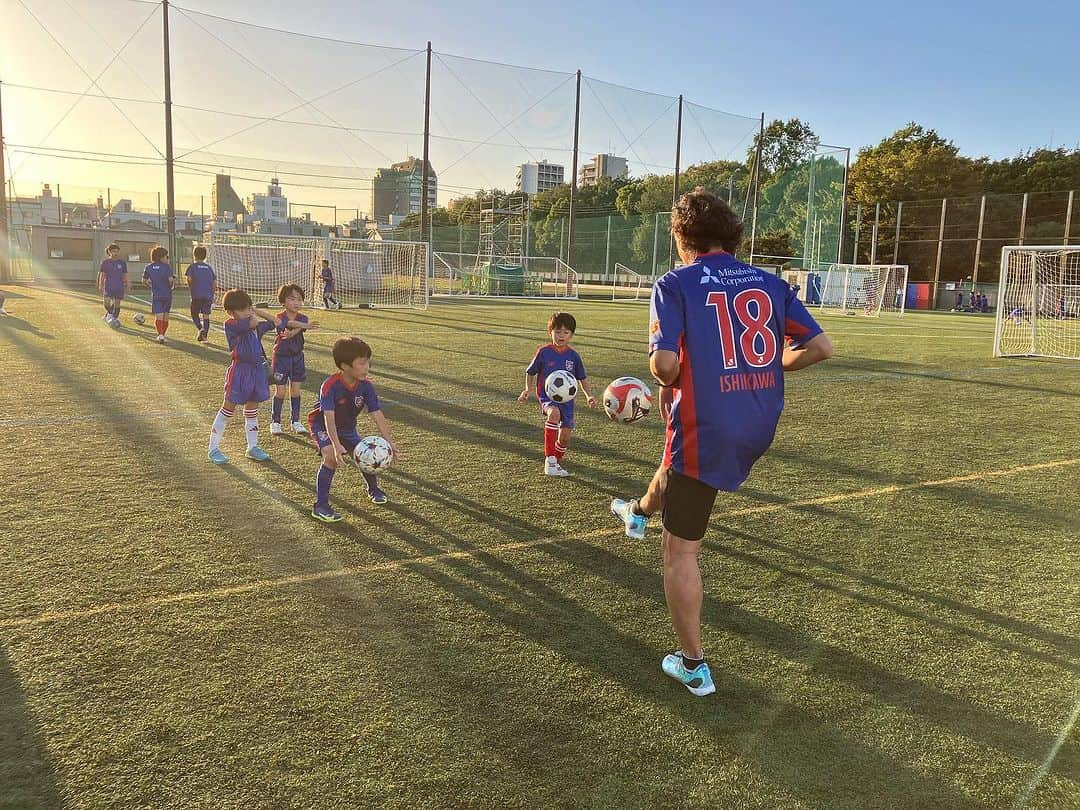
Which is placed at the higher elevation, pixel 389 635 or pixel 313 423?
pixel 313 423

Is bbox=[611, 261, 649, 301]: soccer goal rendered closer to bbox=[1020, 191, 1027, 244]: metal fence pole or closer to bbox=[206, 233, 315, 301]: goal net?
bbox=[206, 233, 315, 301]: goal net

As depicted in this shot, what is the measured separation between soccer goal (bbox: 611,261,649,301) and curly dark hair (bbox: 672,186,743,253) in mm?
39688

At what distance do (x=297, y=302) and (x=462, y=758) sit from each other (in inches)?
222

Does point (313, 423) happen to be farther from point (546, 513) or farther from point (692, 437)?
point (692, 437)

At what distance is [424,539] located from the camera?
4.86 meters

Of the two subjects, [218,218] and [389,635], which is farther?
[218,218]

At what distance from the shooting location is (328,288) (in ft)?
81.3

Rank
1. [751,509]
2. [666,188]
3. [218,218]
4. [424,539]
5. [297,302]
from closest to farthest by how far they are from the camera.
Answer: [424,539]
[751,509]
[297,302]
[218,218]
[666,188]

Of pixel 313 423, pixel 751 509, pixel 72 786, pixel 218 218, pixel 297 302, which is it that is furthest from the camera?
pixel 218 218

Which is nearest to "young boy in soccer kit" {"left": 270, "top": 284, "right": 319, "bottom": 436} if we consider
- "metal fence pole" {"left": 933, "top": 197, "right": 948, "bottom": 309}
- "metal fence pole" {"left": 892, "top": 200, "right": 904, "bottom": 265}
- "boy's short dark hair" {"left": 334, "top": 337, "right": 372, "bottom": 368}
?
"boy's short dark hair" {"left": 334, "top": 337, "right": 372, "bottom": 368}

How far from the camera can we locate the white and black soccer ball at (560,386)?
626 cm

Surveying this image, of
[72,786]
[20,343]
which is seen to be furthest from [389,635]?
[20,343]

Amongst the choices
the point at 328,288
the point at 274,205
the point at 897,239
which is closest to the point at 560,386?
the point at 328,288

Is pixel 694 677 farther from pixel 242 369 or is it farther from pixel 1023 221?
pixel 1023 221
